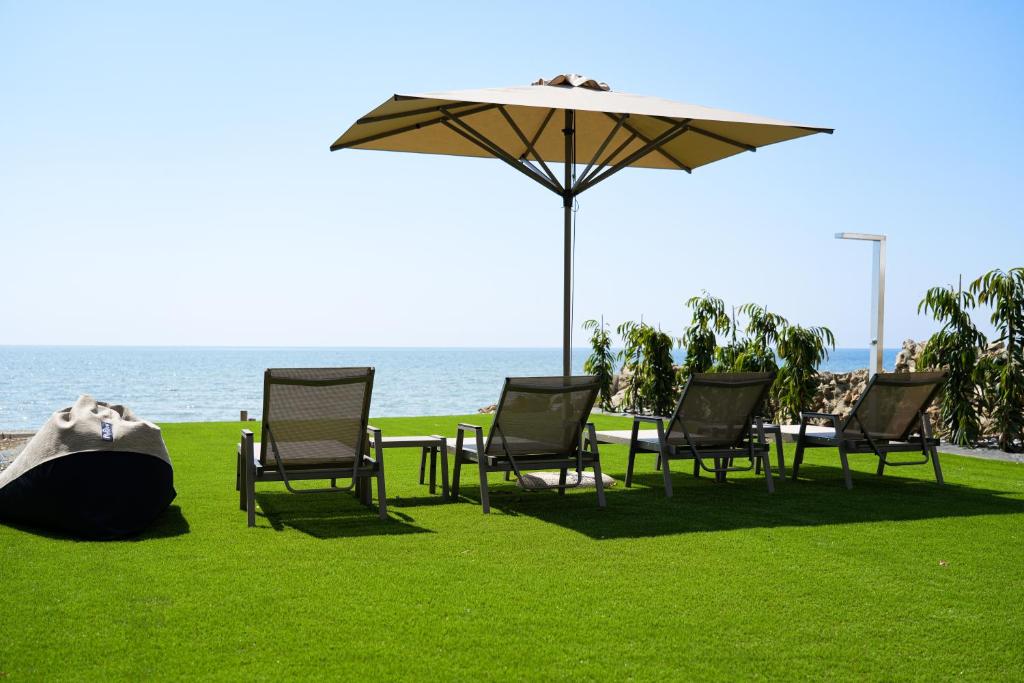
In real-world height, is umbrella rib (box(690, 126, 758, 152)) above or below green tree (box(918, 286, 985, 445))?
above

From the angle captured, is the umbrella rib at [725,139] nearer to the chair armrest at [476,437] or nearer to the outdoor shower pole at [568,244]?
the outdoor shower pole at [568,244]

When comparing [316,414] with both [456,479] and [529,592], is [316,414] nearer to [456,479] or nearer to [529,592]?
[456,479]

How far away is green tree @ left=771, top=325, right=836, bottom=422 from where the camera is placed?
36.4 ft

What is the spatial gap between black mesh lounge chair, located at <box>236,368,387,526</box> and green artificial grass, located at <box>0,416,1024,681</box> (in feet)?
0.90

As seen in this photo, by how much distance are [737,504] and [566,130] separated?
2.76 m

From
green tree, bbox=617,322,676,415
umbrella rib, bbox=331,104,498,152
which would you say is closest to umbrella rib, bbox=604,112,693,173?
umbrella rib, bbox=331,104,498,152

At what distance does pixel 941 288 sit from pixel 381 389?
39731 millimetres

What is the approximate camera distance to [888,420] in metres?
6.85

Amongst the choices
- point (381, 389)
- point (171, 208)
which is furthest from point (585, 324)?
point (171, 208)

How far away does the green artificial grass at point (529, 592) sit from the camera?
2.97 meters

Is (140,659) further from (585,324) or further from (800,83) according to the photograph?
(800,83)

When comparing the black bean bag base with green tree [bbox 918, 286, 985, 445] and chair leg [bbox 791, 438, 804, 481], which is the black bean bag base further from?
green tree [bbox 918, 286, 985, 445]

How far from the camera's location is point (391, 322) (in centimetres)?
6988

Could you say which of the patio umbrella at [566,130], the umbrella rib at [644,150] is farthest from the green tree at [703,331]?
the umbrella rib at [644,150]
